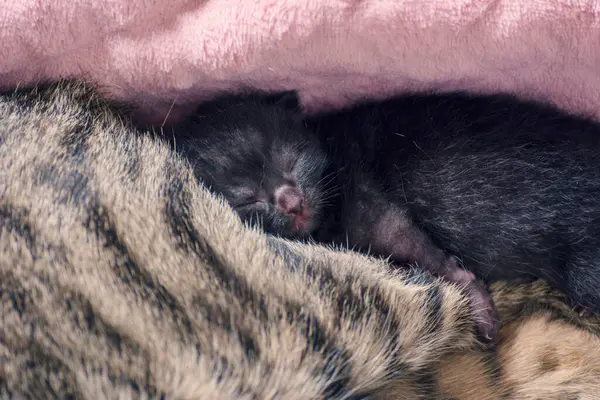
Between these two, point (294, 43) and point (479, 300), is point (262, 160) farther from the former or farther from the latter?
point (479, 300)

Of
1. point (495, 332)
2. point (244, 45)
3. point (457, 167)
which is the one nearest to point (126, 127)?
point (244, 45)

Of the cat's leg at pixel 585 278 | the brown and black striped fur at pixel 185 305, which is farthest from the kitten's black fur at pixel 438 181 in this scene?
the brown and black striped fur at pixel 185 305

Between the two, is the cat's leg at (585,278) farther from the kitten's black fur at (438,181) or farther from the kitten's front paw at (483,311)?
the kitten's front paw at (483,311)

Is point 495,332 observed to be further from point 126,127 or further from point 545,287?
point 126,127

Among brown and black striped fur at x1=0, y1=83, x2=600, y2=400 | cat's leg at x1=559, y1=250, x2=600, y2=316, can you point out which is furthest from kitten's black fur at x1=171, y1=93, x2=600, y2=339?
brown and black striped fur at x1=0, y1=83, x2=600, y2=400

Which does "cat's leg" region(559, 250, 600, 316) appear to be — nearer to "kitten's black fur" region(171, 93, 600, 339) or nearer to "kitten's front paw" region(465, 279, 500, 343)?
"kitten's black fur" region(171, 93, 600, 339)
